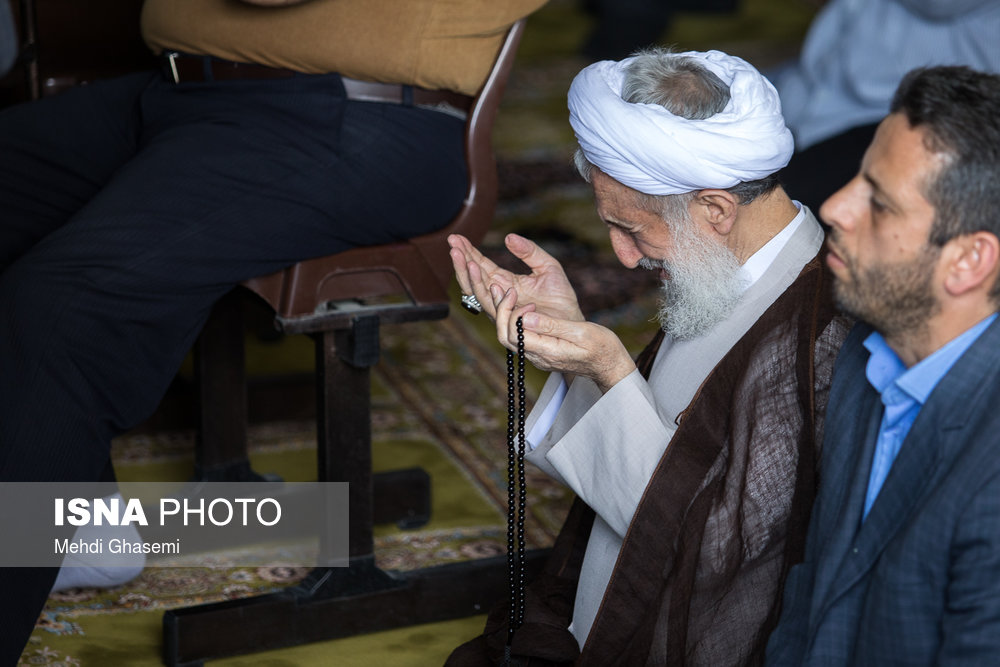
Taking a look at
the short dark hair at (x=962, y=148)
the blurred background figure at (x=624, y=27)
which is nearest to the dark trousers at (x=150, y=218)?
the short dark hair at (x=962, y=148)

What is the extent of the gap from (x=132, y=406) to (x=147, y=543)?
757 millimetres

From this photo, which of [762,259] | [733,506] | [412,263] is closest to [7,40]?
[412,263]

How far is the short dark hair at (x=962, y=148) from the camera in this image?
152 cm

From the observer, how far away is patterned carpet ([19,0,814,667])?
9.25 feet

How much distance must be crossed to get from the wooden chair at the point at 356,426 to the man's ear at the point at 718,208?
2.59 feet

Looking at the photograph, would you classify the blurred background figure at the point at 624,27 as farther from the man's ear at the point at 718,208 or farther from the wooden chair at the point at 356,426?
the man's ear at the point at 718,208

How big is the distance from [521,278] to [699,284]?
14.2 inches

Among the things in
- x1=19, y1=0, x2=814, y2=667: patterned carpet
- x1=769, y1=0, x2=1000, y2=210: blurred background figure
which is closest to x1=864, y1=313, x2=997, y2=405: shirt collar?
x1=19, y1=0, x2=814, y2=667: patterned carpet

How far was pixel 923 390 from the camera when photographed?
1.66 metres

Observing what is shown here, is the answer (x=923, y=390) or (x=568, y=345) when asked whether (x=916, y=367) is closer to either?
(x=923, y=390)

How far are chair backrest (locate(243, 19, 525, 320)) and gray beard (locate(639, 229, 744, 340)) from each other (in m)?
Answer: 0.72

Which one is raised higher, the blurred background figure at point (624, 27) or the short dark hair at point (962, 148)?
the short dark hair at point (962, 148)

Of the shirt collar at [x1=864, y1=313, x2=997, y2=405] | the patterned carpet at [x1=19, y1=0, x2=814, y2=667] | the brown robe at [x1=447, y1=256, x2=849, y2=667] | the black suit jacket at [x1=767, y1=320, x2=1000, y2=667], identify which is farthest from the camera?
the patterned carpet at [x1=19, y1=0, x2=814, y2=667]

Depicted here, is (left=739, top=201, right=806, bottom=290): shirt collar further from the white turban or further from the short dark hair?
the short dark hair
